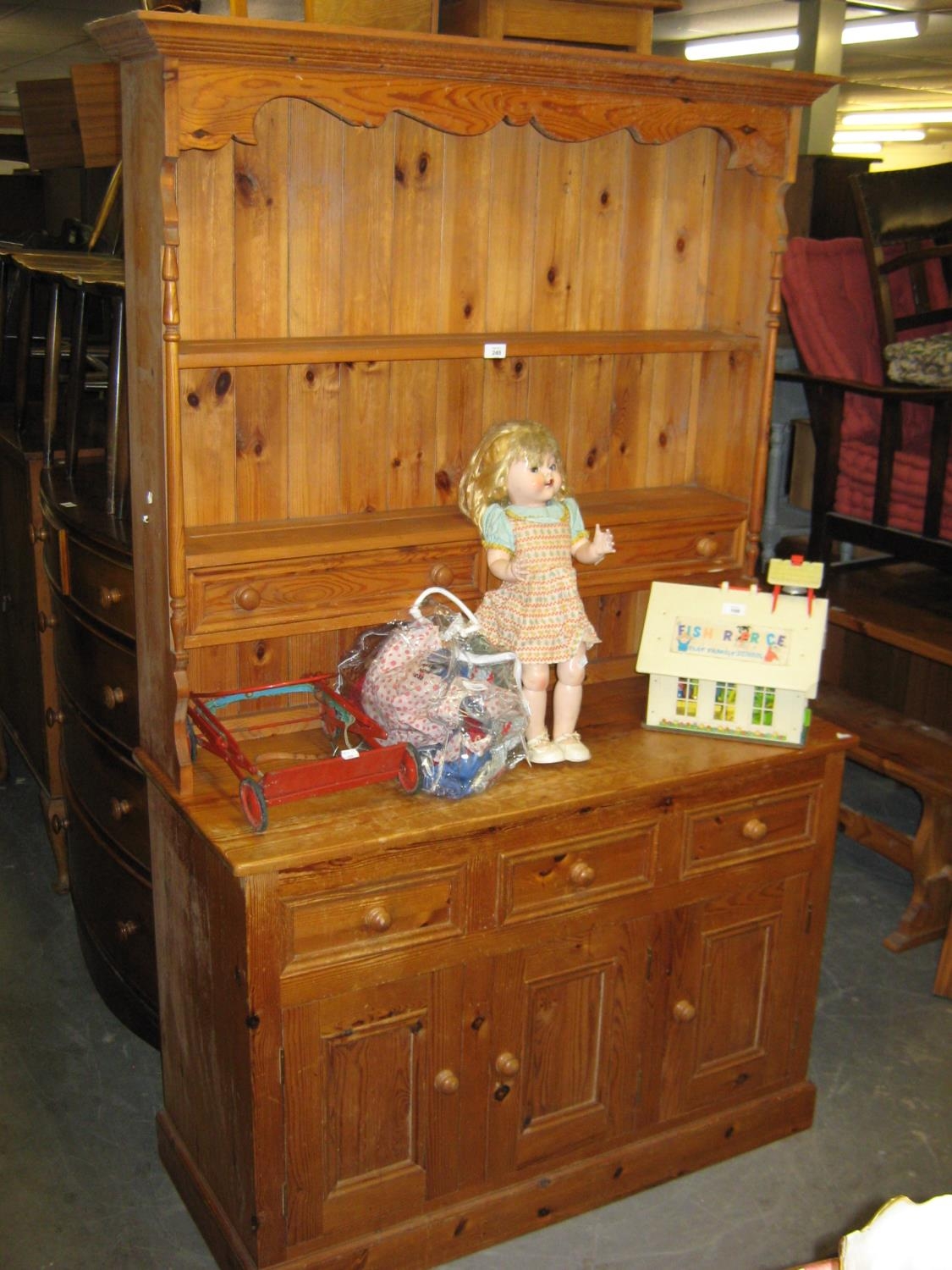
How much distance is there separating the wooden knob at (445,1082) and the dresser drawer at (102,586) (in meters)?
1.00

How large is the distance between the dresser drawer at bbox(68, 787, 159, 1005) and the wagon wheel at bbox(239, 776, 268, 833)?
76 cm

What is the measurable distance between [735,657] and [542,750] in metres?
0.40

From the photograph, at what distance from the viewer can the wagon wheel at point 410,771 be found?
6.77 ft

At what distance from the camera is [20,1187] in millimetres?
2348

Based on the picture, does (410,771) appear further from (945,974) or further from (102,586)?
(945,974)

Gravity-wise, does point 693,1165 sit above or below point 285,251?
below

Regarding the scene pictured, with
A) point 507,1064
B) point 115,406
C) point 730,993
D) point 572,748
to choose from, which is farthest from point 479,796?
point 115,406

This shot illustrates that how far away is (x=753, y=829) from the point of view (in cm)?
235

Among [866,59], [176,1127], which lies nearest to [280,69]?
[176,1127]

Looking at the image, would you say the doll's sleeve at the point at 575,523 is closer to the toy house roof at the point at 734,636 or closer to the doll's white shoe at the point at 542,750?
the toy house roof at the point at 734,636

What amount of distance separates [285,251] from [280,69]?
35 centimetres

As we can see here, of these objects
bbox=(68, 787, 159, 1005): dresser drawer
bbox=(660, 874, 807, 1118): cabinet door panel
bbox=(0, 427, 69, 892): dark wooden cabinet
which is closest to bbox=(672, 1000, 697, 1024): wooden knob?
bbox=(660, 874, 807, 1118): cabinet door panel

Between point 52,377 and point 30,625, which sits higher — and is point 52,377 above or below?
above

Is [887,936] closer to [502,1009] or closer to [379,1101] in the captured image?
[502,1009]
